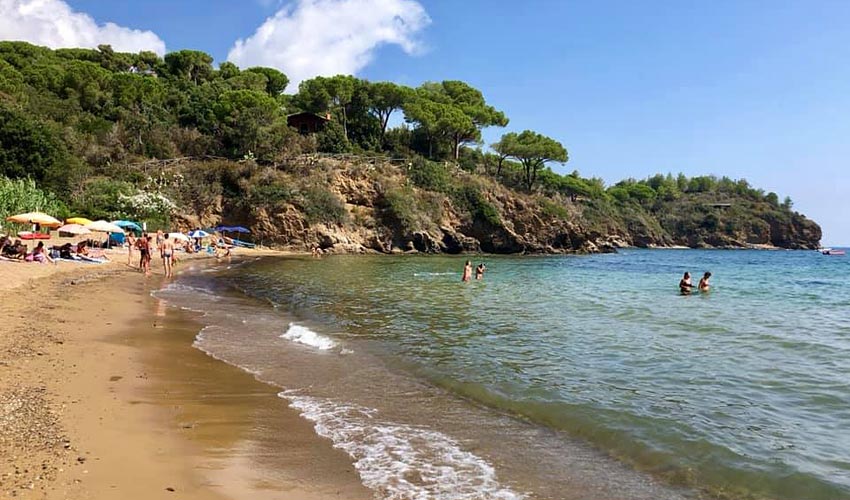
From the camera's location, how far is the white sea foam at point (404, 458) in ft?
15.1

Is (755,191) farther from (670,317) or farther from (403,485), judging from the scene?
(403,485)

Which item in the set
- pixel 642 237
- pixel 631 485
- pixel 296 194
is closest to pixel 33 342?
pixel 631 485

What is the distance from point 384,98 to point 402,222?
19.6 m

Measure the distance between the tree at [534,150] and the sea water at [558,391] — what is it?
53.1 metres

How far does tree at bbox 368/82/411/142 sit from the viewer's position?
63.3 metres

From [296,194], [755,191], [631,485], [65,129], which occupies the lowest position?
[631,485]

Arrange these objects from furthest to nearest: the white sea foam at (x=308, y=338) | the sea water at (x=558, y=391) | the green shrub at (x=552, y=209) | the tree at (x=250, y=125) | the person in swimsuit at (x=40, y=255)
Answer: the green shrub at (x=552, y=209), the tree at (x=250, y=125), the person in swimsuit at (x=40, y=255), the white sea foam at (x=308, y=338), the sea water at (x=558, y=391)

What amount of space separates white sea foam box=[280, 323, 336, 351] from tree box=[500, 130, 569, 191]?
198 feet

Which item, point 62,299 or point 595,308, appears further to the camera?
point 595,308

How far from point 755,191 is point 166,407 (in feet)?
497

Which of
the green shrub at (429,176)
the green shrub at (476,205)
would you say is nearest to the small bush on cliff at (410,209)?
the green shrub at (429,176)

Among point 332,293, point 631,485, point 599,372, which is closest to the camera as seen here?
point 631,485

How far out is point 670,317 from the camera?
15727 millimetres

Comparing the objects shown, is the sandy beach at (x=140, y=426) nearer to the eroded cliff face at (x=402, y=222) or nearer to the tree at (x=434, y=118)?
the eroded cliff face at (x=402, y=222)
